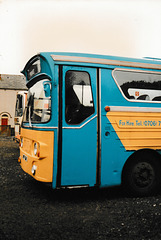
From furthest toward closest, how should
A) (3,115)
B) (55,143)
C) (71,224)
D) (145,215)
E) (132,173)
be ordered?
(3,115), (132,173), (55,143), (145,215), (71,224)

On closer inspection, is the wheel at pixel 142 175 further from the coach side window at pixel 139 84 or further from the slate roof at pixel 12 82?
the slate roof at pixel 12 82

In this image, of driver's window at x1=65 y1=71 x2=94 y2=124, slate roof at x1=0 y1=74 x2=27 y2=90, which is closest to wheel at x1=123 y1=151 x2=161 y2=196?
driver's window at x1=65 y1=71 x2=94 y2=124

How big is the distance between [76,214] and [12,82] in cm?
5231

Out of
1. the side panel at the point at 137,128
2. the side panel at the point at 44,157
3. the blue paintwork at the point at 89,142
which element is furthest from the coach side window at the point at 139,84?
the side panel at the point at 44,157

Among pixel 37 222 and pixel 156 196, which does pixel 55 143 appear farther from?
pixel 156 196

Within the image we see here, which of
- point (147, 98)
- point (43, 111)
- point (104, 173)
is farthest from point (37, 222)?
point (147, 98)

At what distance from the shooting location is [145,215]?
464 centimetres

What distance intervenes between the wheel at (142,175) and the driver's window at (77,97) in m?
1.41

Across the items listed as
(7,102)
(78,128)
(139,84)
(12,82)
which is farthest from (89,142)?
(12,82)

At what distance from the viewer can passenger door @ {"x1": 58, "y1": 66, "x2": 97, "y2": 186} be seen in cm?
514

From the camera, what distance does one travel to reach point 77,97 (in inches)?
207

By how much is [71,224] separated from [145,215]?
1290mm

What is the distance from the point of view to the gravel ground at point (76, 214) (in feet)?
12.8

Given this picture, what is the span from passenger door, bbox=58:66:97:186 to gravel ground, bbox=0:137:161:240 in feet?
1.75
